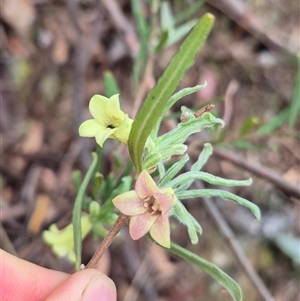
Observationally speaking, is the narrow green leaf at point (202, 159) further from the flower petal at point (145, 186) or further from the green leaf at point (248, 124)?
the green leaf at point (248, 124)

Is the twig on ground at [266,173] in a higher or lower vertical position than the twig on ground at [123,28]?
lower

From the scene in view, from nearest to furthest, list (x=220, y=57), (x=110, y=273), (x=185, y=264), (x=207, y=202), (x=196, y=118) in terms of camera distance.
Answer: (x=196, y=118), (x=207, y=202), (x=110, y=273), (x=185, y=264), (x=220, y=57)

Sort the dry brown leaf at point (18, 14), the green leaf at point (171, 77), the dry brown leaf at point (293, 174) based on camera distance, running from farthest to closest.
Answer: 1. the dry brown leaf at point (293, 174)
2. the dry brown leaf at point (18, 14)
3. the green leaf at point (171, 77)

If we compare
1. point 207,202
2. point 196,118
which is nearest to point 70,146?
point 207,202

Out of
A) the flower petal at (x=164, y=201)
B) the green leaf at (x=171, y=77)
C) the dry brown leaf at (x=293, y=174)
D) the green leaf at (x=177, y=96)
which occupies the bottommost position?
the dry brown leaf at (x=293, y=174)

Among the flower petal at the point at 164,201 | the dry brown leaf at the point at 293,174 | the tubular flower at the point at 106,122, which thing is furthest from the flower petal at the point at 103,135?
the dry brown leaf at the point at 293,174

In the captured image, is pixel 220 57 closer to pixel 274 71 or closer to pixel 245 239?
pixel 274 71

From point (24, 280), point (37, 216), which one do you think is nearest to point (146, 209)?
point (24, 280)
